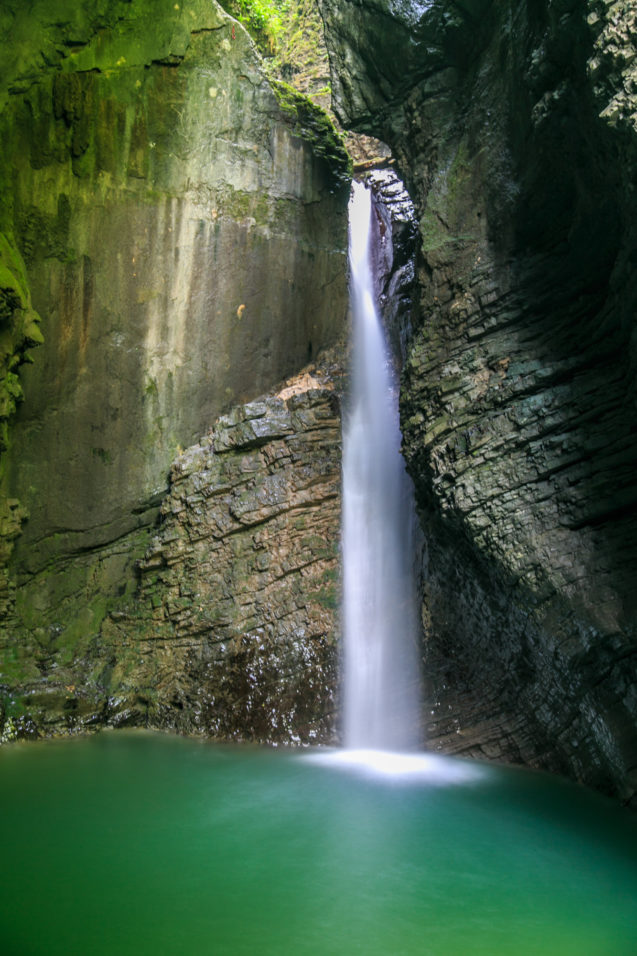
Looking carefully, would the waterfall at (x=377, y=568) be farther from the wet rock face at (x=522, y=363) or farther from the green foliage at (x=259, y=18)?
the green foliage at (x=259, y=18)

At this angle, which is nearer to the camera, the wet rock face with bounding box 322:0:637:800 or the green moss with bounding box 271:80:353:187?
the wet rock face with bounding box 322:0:637:800

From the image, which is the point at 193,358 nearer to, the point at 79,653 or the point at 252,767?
the point at 79,653

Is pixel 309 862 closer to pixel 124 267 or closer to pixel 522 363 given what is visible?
pixel 522 363

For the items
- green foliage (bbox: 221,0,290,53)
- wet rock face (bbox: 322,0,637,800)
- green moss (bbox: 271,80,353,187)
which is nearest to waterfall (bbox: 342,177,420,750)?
wet rock face (bbox: 322,0,637,800)

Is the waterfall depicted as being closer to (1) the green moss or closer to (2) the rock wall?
(2) the rock wall

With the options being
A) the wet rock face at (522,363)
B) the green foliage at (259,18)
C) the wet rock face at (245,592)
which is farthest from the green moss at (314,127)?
the wet rock face at (245,592)

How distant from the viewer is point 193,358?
11.5 m

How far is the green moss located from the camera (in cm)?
Answer: 1221

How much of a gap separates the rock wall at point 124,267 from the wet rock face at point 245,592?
0.71 m

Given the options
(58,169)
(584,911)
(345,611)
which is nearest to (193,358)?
(58,169)

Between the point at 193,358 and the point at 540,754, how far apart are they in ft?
25.8

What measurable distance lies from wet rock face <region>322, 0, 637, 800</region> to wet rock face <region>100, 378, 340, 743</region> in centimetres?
174

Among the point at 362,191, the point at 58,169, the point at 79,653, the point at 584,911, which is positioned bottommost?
the point at 584,911

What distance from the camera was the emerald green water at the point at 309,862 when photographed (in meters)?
3.87
